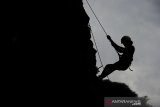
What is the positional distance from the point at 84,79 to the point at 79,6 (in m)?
3.89

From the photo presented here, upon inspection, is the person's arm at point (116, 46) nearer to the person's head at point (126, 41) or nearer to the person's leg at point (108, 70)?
the person's head at point (126, 41)

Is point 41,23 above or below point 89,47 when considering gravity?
below

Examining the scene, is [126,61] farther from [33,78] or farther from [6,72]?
[6,72]

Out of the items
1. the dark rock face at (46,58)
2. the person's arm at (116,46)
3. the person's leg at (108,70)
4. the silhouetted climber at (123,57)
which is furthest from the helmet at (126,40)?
the dark rock face at (46,58)

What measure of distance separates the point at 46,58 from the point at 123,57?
507cm

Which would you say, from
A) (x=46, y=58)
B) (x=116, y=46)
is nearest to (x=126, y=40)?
(x=116, y=46)

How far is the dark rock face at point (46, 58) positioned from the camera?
674 centimetres

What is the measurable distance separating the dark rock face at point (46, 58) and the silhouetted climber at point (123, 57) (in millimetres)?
1099

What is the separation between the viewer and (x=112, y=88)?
47875 millimetres

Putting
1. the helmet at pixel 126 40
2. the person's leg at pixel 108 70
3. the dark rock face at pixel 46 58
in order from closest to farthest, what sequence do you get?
the dark rock face at pixel 46 58 → the person's leg at pixel 108 70 → the helmet at pixel 126 40

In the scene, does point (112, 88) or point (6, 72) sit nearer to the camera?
point (6, 72)

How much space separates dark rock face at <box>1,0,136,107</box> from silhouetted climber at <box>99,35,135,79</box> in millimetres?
1099

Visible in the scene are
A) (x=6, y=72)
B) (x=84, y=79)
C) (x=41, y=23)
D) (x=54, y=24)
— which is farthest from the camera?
(x=84, y=79)

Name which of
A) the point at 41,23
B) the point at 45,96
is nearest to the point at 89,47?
the point at 41,23
